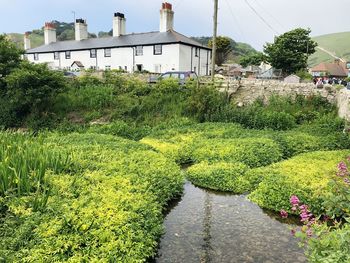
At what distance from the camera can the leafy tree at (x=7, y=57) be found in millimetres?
21469

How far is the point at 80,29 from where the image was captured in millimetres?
44125

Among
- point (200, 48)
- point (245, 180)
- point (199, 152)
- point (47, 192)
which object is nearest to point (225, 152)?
point (199, 152)

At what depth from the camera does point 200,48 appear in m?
38.1

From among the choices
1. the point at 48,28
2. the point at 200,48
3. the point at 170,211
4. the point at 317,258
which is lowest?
the point at 170,211

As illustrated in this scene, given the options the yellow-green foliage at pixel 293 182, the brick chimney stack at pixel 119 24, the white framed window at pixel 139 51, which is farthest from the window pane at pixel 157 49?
the yellow-green foliage at pixel 293 182

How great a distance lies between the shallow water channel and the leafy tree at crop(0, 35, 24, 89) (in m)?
17.8

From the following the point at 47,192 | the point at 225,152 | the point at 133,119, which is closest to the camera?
the point at 47,192

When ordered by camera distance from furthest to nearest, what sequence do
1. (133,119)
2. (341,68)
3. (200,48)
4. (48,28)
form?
(341,68) < (48,28) < (200,48) < (133,119)

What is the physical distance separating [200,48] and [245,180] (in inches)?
1191

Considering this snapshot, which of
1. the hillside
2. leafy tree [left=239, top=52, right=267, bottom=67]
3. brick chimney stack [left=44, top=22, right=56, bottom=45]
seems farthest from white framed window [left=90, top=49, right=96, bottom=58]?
the hillside

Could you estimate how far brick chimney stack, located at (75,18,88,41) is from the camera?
43.2 m

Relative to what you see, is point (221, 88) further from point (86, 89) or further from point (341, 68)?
point (341, 68)

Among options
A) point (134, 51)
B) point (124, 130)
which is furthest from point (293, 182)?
point (134, 51)

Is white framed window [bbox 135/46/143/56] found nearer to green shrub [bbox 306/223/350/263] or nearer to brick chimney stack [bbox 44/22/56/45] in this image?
brick chimney stack [bbox 44/22/56/45]
